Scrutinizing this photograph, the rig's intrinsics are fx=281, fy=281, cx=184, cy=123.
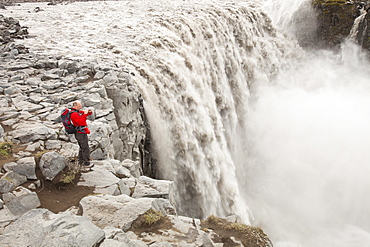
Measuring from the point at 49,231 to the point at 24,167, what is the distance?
7.83 feet

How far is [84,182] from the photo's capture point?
253 inches

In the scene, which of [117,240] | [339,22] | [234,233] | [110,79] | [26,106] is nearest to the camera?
[117,240]

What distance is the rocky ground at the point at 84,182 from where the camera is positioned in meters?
4.61

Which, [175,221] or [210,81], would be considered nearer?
[175,221]

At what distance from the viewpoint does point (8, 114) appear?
8.39 metres

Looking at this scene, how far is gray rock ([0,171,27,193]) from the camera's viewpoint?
543 cm

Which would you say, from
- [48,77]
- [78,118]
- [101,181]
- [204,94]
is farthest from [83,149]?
[204,94]

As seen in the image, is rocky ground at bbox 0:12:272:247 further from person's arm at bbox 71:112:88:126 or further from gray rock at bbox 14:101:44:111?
person's arm at bbox 71:112:88:126

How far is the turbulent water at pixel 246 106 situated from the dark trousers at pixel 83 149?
195 inches

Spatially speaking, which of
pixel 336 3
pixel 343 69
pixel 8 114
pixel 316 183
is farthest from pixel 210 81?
pixel 336 3

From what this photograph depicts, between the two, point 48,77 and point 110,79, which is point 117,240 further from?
point 48,77

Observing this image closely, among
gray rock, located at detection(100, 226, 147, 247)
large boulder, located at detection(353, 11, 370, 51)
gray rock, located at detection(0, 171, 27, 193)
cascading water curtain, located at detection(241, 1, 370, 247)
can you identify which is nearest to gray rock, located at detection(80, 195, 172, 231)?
gray rock, located at detection(100, 226, 147, 247)

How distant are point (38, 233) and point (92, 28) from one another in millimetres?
17541

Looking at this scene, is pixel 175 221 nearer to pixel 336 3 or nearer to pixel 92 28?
pixel 92 28
